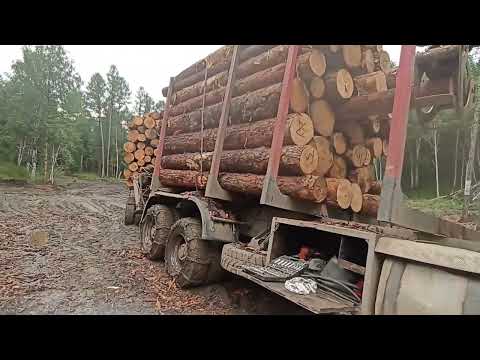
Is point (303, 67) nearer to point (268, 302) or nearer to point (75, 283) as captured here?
point (268, 302)

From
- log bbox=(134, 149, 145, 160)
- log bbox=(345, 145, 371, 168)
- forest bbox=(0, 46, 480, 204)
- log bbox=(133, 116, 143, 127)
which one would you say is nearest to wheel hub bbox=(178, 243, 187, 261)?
log bbox=(345, 145, 371, 168)

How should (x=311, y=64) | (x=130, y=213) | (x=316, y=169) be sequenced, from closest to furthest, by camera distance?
(x=311, y=64)
(x=316, y=169)
(x=130, y=213)

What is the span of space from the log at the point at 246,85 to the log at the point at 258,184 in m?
1.28

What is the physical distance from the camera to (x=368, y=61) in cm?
474

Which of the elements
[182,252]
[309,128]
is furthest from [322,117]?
[182,252]

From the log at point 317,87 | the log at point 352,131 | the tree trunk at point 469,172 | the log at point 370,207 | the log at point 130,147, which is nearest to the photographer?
the log at point 317,87

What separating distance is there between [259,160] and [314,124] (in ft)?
2.80

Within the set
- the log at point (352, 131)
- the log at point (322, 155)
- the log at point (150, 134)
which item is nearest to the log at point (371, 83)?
the log at point (352, 131)

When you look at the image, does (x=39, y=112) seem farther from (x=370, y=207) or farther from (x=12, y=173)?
(x=370, y=207)

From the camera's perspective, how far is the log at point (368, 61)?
4.70m

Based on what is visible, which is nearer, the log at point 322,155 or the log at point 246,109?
the log at point 322,155

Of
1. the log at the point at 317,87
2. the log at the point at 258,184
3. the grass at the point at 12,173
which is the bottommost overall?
the grass at the point at 12,173

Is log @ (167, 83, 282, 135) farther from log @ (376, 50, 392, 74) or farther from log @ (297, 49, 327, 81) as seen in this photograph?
log @ (376, 50, 392, 74)

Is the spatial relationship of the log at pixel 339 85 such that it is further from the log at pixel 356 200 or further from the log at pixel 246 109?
the log at pixel 356 200
